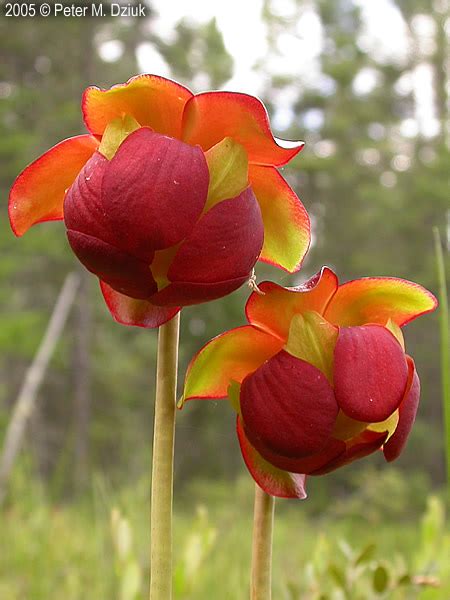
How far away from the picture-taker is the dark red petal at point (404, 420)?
0.57 metres

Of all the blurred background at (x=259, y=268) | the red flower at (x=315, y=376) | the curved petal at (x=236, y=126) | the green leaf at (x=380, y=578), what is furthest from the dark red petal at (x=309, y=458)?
the blurred background at (x=259, y=268)

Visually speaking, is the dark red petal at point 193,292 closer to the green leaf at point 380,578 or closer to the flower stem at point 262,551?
the flower stem at point 262,551

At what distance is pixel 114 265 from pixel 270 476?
22 centimetres

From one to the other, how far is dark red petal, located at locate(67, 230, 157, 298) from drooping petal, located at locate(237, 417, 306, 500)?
16cm

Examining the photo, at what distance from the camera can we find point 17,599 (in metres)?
1.97

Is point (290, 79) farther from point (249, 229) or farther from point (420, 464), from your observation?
point (249, 229)

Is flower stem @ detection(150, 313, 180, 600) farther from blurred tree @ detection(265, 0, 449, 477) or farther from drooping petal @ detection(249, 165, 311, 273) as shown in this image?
blurred tree @ detection(265, 0, 449, 477)

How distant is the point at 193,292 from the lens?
51 cm

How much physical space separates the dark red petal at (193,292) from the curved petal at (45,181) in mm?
162

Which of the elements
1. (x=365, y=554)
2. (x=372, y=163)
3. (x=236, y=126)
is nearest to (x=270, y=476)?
(x=236, y=126)

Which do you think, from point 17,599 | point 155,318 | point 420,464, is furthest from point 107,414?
point 155,318

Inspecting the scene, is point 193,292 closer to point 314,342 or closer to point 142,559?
point 314,342

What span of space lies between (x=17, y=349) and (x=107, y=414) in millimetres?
4219

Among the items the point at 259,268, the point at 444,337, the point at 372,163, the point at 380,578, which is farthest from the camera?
the point at 372,163
